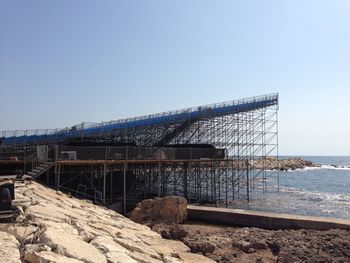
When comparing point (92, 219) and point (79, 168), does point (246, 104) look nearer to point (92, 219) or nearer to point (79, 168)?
point (79, 168)

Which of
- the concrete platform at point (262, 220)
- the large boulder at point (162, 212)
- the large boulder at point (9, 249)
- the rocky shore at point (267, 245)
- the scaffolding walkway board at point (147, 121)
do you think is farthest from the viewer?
the scaffolding walkway board at point (147, 121)

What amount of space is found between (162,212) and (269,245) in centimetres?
698

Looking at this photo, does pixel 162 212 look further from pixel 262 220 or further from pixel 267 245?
pixel 267 245

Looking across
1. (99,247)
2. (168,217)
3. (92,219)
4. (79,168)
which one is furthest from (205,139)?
(99,247)

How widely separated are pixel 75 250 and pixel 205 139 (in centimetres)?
3737

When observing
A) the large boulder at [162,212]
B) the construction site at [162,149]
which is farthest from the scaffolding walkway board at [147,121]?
the large boulder at [162,212]

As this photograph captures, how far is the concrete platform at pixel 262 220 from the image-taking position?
15648 mm

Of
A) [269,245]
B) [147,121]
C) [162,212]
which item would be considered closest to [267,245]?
[269,245]

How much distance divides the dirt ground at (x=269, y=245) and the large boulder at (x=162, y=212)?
405 cm

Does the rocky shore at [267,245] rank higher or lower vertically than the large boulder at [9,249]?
lower

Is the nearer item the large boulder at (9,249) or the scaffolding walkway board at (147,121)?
the large boulder at (9,249)

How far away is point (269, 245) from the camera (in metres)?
13.4

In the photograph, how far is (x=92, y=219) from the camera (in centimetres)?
1241

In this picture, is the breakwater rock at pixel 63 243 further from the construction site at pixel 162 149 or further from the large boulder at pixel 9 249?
the construction site at pixel 162 149
